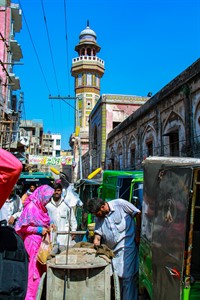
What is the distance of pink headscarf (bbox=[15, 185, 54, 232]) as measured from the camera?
4.64 metres

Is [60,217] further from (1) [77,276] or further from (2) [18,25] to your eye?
(2) [18,25]

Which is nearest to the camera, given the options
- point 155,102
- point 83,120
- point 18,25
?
point 155,102

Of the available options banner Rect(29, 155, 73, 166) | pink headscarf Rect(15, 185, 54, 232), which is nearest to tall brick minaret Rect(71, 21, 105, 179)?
banner Rect(29, 155, 73, 166)

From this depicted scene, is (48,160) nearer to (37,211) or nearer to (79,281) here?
(37,211)

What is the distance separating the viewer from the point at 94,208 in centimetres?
386

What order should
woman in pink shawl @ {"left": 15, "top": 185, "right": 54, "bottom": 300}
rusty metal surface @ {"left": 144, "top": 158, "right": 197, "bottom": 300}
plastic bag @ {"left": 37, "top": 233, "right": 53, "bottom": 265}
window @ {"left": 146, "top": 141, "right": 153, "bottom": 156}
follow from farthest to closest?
window @ {"left": 146, "top": 141, "right": 153, "bottom": 156}
woman in pink shawl @ {"left": 15, "top": 185, "right": 54, "bottom": 300}
plastic bag @ {"left": 37, "top": 233, "right": 53, "bottom": 265}
rusty metal surface @ {"left": 144, "top": 158, "right": 197, "bottom": 300}

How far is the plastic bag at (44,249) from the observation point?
13.9 feet

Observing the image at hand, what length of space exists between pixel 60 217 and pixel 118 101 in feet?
62.0

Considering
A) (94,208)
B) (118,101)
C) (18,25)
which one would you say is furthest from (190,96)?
(18,25)

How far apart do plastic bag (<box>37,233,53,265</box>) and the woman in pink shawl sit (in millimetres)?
104

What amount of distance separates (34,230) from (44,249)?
0.39 m

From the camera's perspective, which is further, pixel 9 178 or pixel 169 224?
pixel 169 224

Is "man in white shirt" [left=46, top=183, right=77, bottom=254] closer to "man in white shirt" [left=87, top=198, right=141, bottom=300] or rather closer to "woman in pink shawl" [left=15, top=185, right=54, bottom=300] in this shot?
"woman in pink shawl" [left=15, top=185, right=54, bottom=300]

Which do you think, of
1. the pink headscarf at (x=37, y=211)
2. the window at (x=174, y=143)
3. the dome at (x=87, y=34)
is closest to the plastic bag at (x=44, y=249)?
the pink headscarf at (x=37, y=211)
